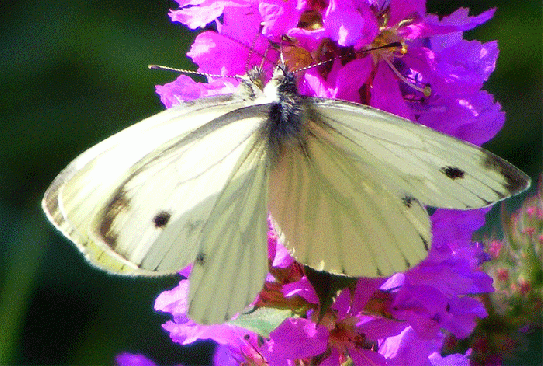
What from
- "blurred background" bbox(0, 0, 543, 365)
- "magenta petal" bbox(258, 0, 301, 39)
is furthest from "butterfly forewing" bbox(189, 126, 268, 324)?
"blurred background" bbox(0, 0, 543, 365)

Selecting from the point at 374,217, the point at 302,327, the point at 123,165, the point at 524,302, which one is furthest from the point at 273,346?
the point at 524,302

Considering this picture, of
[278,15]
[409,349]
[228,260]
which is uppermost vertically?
[278,15]

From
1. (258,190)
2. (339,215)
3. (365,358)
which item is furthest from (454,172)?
(365,358)

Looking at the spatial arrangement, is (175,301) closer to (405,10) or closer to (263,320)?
(263,320)

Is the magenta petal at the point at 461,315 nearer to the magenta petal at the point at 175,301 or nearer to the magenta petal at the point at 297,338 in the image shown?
the magenta petal at the point at 297,338

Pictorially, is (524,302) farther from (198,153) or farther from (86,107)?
(86,107)

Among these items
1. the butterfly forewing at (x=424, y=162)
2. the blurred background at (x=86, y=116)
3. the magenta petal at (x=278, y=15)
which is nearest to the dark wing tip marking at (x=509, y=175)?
the butterfly forewing at (x=424, y=162)
